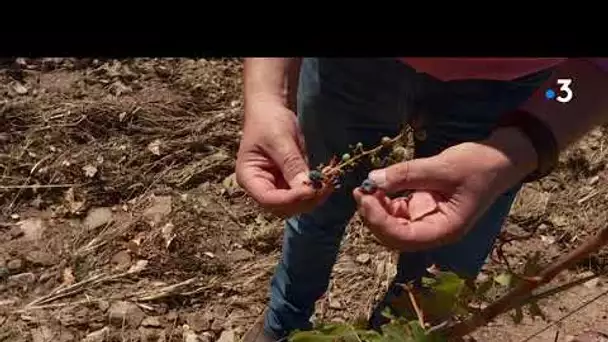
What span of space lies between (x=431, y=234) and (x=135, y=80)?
170cm

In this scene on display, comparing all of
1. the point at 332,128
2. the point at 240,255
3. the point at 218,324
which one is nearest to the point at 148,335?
the point at 218,324

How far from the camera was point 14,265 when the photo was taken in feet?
7.22

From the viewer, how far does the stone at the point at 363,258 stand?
7.68 ft

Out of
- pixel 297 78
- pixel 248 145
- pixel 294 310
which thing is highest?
pixel 297 78

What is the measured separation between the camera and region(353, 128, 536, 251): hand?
1.15 meters

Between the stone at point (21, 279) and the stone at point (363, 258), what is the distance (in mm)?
801

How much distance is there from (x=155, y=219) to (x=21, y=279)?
0.36 m

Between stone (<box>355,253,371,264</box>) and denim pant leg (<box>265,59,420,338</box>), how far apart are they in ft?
1.68

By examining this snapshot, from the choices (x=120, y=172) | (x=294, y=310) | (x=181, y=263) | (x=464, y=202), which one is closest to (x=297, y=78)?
(x=464, y=202)

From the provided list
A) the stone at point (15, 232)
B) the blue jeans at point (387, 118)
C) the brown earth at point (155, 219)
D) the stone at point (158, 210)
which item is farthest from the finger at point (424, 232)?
the stone at point (15, 232)

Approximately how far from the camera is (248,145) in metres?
1.33

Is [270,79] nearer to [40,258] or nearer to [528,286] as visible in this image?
[528,286]

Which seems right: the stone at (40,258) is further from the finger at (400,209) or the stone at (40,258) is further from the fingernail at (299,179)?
the finger at (400,209)
